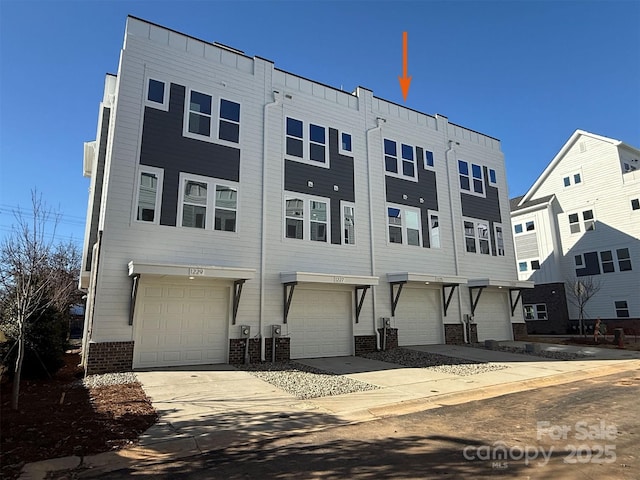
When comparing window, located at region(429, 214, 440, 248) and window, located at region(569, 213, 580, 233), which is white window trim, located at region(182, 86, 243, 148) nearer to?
window, located at region(429, 214, 440, 248)

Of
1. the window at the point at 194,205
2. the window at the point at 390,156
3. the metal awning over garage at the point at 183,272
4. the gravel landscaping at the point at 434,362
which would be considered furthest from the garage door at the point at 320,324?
the window at the point at 390,156

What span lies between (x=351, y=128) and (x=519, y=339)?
1356cm

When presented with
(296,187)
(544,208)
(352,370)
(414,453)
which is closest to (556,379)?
(352,370)

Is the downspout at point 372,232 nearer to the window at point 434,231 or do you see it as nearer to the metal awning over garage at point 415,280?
the metal awning over garage at point 415,280

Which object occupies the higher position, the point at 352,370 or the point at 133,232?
the point at 133,232

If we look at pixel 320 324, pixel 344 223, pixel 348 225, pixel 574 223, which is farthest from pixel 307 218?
pixel 574 223

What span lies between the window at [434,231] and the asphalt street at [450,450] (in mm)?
11274

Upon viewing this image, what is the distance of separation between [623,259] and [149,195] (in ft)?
93.4

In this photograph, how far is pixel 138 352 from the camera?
11.3m

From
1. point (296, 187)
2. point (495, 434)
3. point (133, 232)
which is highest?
point (296, 187)

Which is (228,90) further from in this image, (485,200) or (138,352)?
(485,200)

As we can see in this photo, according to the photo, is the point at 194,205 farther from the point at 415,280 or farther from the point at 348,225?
the point at 415,280

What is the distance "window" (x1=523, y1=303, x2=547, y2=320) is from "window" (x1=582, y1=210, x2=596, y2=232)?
6201 mm

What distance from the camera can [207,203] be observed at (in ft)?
43.0
